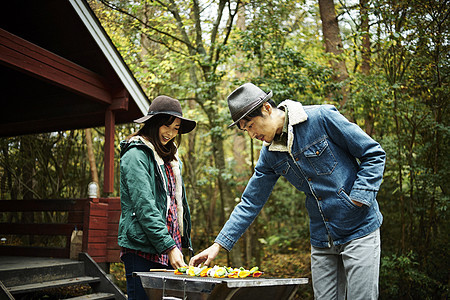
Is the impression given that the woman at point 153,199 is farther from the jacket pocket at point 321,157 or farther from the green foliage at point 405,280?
the green foliage at point 405,280

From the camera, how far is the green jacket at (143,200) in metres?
2.91

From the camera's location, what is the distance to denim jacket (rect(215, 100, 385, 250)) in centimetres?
248

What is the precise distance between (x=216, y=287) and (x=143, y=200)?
107cm

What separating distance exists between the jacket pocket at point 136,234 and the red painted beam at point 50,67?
3.14m

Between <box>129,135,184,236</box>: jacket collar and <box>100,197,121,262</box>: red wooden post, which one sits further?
<box>100,197,121,262</box>: red wooden post

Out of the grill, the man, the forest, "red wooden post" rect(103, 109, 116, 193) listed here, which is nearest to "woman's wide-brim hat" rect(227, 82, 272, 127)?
the man

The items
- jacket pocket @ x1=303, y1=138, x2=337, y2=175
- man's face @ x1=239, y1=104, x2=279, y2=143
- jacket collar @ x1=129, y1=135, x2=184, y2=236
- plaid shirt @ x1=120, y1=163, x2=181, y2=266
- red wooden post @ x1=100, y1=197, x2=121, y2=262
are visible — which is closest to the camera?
jacket pocket @ x1=303, y1=138, x2=337, y2=175

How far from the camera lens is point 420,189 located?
6855 millimetres

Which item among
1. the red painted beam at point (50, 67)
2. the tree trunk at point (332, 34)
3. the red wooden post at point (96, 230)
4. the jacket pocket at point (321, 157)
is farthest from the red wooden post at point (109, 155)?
the jacket pocket at point (321, 157)

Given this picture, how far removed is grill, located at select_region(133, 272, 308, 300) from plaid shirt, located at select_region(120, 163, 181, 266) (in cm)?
53

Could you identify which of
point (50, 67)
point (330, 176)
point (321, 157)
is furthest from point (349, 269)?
point (50, 67)

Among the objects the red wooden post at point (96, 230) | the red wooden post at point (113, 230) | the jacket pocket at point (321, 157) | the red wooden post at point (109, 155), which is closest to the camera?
the jacket pocket at point (321, 157)

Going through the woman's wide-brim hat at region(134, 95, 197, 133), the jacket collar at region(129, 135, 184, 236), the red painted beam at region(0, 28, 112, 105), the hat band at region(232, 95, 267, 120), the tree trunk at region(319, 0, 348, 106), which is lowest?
the jacket collar at region(129, 135, 184, 236)

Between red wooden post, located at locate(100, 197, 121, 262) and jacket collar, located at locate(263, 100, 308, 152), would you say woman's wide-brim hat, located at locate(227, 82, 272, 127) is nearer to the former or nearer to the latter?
jacket collar, located at locate(263, 100, 308, 152)
